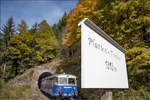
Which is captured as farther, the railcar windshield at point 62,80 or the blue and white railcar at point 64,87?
the railcar windshield at point 62,80

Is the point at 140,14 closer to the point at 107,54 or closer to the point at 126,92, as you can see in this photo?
the point at 126,92

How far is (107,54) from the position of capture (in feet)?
7.61

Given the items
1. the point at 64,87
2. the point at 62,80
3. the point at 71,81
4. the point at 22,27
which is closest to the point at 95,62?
the point at 64,87

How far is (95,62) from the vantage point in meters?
1.91

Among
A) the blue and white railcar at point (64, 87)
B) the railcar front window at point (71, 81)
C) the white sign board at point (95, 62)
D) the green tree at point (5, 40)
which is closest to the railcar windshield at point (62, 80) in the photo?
the blue and white railcar at point (64, 87)

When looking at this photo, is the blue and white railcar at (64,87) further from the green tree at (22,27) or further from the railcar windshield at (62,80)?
the green tree at (22,27)

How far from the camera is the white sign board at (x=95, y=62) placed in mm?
1709

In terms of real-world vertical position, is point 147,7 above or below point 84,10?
below

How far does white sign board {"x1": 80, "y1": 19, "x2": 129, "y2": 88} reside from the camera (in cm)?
171

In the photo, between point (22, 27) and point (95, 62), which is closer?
point (95, 62)

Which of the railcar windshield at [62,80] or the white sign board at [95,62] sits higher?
the white sign board at [95,62]

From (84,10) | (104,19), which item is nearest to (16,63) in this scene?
(84,10)

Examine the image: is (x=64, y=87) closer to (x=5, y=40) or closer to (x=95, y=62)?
(x=95, y=62)

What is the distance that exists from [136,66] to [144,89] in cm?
155
